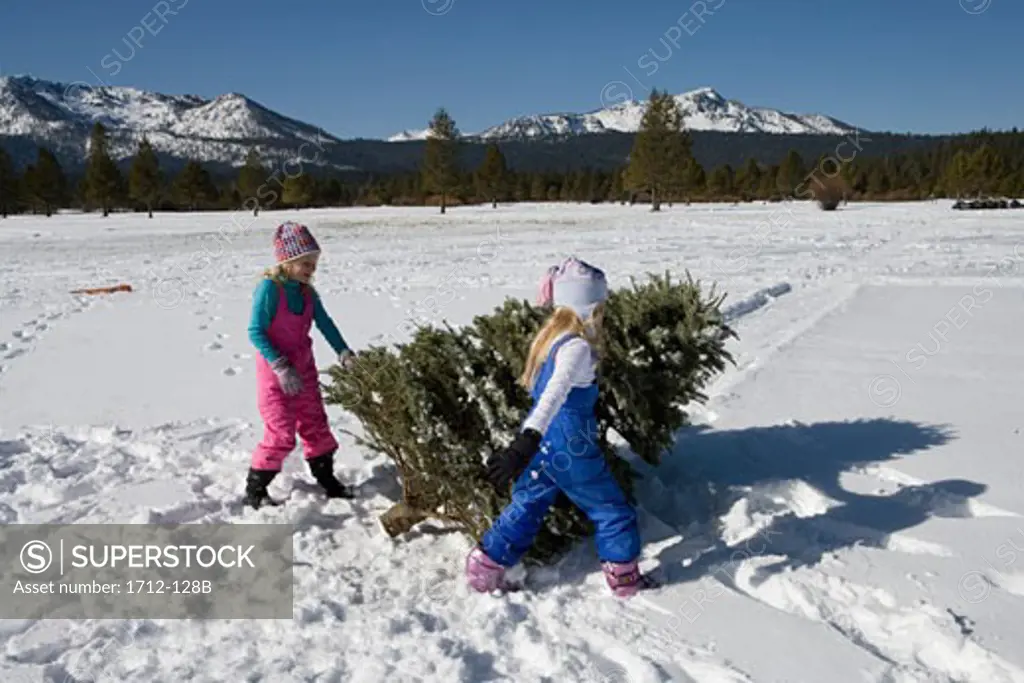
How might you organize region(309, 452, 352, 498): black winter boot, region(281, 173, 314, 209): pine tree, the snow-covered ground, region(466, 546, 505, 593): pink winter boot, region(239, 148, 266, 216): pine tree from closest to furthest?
the snow-covered ground, region(466, 546, 505, 593): pink winter boot, region(309, 452, 352, 498): black winter boot, region(239, 148, 266, 216): pine tree, region(281, 173, 314, 209): pine tree

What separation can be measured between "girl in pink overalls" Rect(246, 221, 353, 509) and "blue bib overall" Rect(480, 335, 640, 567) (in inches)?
54.8

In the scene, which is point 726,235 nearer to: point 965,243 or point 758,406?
point 965,243

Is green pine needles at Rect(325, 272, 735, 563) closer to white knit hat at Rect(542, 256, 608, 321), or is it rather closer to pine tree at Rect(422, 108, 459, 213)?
white knit hat at Rect(542, 256, 608, 321)

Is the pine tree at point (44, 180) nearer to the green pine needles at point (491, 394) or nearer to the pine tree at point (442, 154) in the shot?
the pine tree at point (442, 154)

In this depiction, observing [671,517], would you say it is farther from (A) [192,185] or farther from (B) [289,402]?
(A) [192,185]

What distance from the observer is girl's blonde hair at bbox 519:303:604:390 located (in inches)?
140

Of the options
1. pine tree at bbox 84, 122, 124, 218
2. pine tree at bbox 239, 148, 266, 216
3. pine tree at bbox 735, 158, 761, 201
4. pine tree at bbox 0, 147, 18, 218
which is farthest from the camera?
pine tree at bbox 735, 158, 761, 201

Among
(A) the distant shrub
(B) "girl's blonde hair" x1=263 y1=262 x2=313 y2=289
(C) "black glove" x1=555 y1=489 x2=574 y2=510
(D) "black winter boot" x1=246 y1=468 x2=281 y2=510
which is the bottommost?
(D) "black winter boot" x1=246 y1=468 x2=281 y2=510

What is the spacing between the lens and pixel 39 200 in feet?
222

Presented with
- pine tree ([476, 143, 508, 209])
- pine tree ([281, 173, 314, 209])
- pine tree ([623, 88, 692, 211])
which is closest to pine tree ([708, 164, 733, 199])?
pine tree ([623, 88, 692, 211])

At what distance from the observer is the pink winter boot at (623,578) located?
3562 mm

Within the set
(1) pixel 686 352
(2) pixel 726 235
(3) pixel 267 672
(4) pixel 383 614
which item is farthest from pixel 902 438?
(2) pixel 726 235

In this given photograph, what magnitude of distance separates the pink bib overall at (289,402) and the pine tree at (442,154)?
62.1 m

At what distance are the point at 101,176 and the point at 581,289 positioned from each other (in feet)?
234
